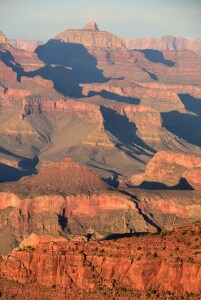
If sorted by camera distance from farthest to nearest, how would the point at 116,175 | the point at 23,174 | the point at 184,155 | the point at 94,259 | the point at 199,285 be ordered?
1. the point at 23,174
2. the point at 116,175
3. the point at 184,155
4. the point at 94,259
5. the point at 199,285

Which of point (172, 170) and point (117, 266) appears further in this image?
point (172, 170)

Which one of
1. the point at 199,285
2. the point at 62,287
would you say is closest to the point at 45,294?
the point at 62,287

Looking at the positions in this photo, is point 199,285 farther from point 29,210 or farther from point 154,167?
point 154,167

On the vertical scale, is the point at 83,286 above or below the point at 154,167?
above

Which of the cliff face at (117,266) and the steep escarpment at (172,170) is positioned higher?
the cliff face at (117,266)

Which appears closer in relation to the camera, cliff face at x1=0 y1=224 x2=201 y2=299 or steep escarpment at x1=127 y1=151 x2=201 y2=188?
cliff face at x1=0 y1=224 x2=201 y2=299

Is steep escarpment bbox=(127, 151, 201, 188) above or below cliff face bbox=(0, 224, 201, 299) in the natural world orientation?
below

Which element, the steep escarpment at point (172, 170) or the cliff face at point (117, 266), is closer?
the cliff face at point (117, 266)

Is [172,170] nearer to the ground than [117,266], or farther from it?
nearer to the ground
